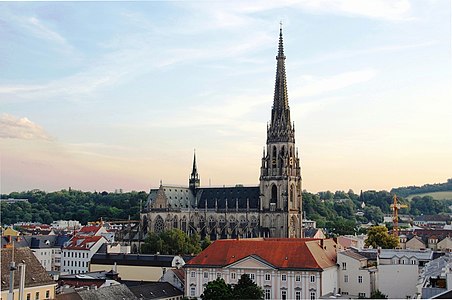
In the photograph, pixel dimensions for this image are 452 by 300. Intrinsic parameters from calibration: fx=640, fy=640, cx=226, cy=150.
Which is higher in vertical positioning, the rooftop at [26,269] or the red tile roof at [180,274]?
the rooftop at [26,269]

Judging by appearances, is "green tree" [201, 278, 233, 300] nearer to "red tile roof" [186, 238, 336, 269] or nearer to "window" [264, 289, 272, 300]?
"window" [264, 289, 272, 300]

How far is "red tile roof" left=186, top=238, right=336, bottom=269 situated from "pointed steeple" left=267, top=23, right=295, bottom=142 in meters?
53.9

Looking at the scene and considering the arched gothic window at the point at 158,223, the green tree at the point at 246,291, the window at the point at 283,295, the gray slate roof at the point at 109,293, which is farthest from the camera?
the arched gothic window at the point at 158,223

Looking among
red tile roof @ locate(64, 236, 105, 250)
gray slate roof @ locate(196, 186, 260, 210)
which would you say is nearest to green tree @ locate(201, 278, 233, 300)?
red tile roof @ locate(64, 236, 105, 250)

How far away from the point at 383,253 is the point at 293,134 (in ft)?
178

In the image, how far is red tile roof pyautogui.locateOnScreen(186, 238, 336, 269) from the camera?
65.3m

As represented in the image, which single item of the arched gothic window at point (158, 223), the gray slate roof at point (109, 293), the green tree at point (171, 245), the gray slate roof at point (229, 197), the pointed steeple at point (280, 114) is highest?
the pointed steeple at point (280, 114)

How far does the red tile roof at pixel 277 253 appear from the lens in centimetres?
6531

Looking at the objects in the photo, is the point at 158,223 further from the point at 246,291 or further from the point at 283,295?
the point at 246,291

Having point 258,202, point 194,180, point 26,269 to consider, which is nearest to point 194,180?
point 194,180

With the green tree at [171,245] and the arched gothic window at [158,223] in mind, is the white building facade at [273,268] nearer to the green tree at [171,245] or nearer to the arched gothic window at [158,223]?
the green tree at [171,245]

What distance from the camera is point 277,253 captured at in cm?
6738

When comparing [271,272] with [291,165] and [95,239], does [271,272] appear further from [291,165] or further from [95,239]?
[291,165]

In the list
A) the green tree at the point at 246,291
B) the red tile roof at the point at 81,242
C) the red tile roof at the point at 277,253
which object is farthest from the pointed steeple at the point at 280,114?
the green tree at the point at 246,291
